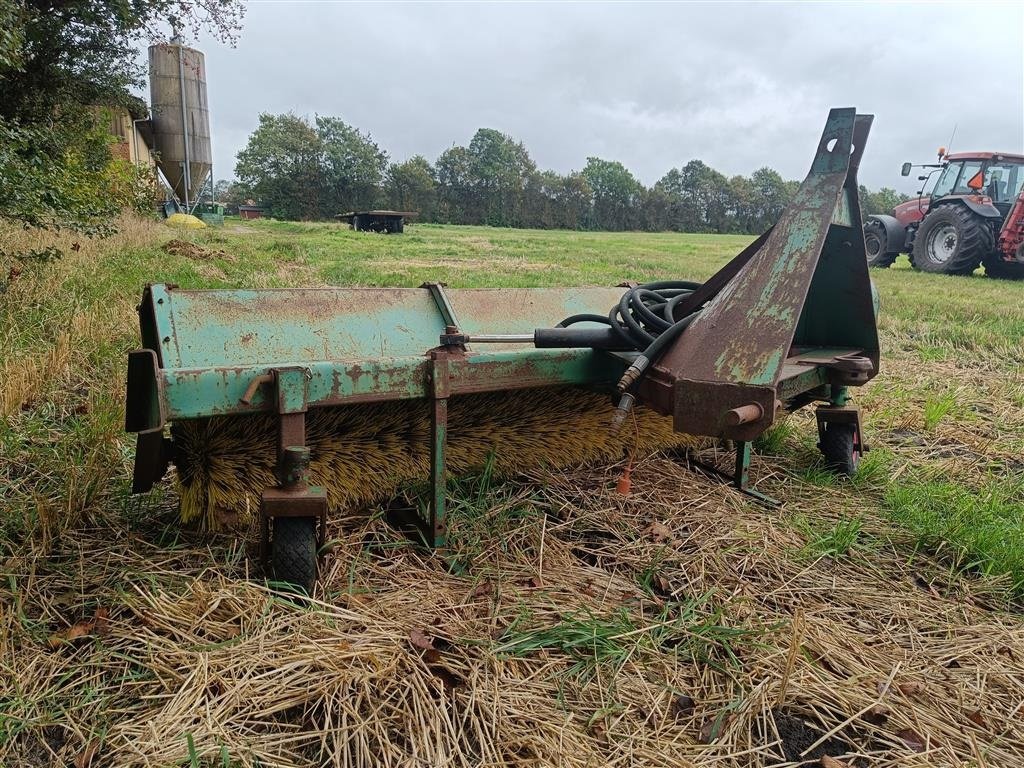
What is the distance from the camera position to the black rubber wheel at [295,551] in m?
Result: 1.79

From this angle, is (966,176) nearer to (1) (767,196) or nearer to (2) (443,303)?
(2) (443,303)

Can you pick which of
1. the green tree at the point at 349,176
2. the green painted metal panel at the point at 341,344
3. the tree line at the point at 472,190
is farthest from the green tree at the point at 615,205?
the green painted metal panel at the point at 341,344

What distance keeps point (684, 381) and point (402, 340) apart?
1494 millimetres

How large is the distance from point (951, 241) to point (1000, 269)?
991 millimetres

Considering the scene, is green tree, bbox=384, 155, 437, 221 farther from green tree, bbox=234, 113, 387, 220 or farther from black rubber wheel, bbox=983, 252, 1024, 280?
black rubber wheel, bbox=983, 252, 1024, 280

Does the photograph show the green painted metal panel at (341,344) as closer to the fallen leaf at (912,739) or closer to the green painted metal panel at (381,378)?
the green painted metal panel at (381,378)

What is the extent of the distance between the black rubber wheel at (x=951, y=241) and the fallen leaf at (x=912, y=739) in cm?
1304

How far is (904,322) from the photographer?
6.83 metres

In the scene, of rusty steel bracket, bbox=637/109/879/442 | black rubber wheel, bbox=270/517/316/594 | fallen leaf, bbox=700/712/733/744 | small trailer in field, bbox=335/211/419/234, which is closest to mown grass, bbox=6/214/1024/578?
black rubber wheel, bbox=270/517/316/594

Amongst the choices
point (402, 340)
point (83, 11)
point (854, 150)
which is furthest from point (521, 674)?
point (83, 11)

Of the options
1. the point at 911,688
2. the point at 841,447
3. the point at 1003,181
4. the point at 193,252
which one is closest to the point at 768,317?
the point at 911,688

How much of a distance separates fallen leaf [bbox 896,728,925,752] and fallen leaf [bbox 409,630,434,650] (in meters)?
1.11

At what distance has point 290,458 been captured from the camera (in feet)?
5.74

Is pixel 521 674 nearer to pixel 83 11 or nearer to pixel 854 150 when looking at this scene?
pixel 854 150
